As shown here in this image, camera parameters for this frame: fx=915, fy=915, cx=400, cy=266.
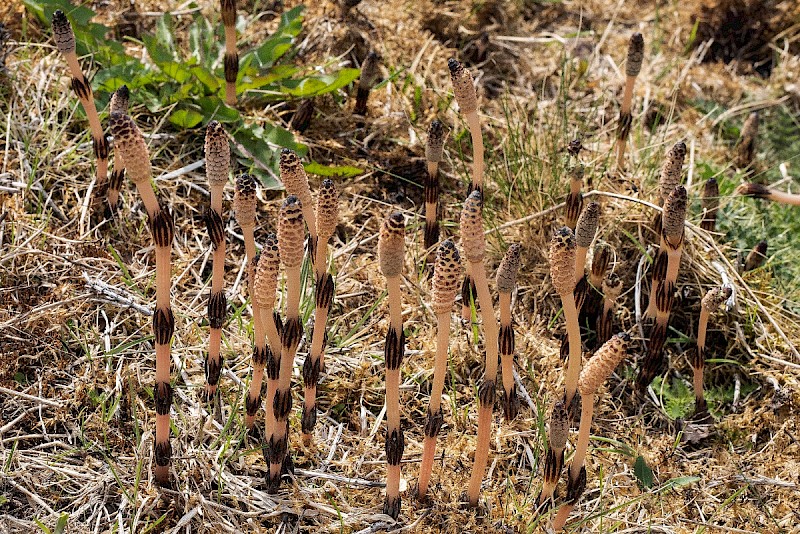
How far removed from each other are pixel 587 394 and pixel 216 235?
104 cm

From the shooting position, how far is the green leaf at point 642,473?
103 inches

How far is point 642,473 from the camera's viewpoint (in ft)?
8.64

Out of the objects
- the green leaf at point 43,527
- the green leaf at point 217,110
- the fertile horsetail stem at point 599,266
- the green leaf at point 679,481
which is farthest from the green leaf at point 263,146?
the green leaf at point 679,481

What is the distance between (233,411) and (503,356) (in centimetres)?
74

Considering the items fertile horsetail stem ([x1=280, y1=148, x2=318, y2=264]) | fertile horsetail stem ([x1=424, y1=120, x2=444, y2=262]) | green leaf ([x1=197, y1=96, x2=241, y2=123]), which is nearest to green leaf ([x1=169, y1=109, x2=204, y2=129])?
green leaf ([x1=197, y1=96, x2=241, y2=123])

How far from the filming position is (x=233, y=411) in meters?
2.45

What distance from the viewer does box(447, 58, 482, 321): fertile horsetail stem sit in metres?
2.48

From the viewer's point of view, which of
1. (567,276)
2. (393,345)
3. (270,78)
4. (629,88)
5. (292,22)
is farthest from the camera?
(292,22)

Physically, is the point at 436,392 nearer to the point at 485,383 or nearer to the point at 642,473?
the point at 485,383

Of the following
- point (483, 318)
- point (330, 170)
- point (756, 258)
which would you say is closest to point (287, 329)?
point (483, 318)

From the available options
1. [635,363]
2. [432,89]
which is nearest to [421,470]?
[635,363]

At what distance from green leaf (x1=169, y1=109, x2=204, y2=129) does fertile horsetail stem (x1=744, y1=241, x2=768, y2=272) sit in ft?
6.94

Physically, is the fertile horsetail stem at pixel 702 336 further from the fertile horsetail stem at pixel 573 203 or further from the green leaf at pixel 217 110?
the green leaf at pixel 217 110

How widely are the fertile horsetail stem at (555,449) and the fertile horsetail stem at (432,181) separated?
1.00m
